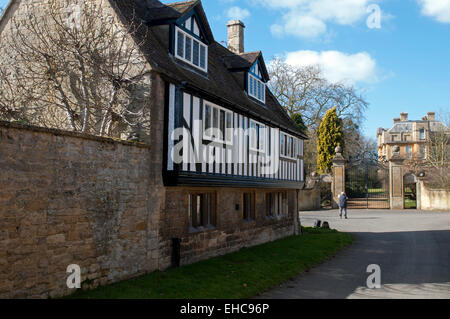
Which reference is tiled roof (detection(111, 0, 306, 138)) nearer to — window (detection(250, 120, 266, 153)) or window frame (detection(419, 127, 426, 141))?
window (detection(250, 120, 266, 153))

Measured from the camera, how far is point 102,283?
316 inches

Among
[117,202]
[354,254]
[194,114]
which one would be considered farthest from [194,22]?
[354,254]

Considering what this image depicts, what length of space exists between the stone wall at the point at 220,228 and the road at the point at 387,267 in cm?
266

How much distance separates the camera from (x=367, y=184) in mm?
34406

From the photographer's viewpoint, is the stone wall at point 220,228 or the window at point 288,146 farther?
the window at point 288,146

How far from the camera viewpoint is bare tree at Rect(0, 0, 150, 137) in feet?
31.5

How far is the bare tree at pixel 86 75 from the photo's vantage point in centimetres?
961

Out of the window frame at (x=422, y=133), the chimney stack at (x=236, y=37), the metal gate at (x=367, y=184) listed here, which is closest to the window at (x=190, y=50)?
the chimney stack at (x=236, y=37)

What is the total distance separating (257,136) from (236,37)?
808 cm

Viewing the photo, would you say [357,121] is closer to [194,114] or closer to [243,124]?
[243,124]

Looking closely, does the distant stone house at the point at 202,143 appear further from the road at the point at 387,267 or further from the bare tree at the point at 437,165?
the bare tree at the point at 437,165

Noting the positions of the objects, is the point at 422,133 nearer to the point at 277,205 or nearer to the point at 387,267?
the point at 277,205

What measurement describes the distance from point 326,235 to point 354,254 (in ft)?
12.0

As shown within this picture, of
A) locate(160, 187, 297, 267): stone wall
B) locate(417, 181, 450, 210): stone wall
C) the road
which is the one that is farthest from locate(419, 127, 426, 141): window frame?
locate(160, 187, 297, 267): stone wall
